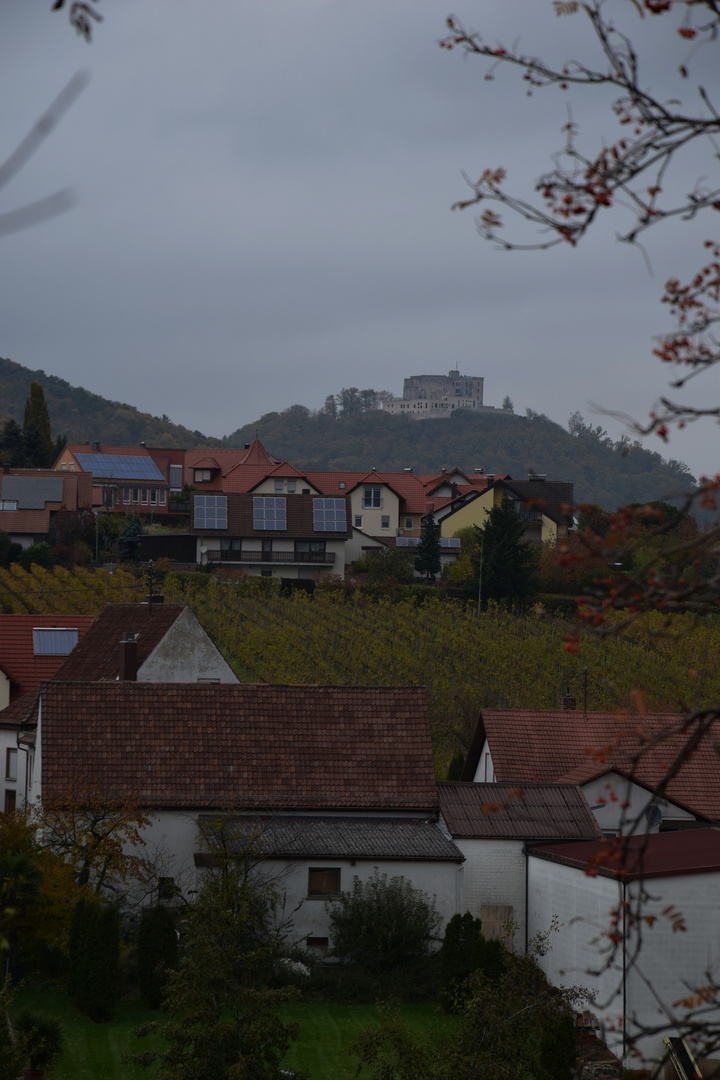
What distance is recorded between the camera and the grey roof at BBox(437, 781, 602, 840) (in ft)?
69.0

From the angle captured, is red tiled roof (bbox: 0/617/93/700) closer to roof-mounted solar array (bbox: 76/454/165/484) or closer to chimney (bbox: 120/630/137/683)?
chimney (bbox: 120/630/137/683)

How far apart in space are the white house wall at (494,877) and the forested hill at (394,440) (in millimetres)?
130304

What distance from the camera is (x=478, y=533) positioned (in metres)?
61.6

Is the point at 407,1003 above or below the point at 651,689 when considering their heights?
below

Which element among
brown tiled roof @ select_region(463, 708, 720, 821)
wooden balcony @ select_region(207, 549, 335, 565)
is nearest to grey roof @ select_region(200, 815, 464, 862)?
brown tiled roof @ select_region(463, 708, 720, 821)

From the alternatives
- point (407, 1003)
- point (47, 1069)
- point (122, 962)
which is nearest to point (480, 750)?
point (407, 1003)

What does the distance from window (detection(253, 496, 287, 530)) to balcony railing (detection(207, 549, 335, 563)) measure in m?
1.72

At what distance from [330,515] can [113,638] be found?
35.8 meters

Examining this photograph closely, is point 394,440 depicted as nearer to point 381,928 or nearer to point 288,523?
point 288,523

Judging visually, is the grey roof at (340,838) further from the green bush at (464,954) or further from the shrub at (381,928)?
the green bush at (464,954)

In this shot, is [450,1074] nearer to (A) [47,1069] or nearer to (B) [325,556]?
(A) [47,1069]

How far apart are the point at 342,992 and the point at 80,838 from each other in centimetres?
532

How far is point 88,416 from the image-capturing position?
171875 millimetres

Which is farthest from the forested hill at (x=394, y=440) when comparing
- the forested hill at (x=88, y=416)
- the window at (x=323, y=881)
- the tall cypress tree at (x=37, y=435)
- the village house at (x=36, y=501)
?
the window at (x=323, y=881)
